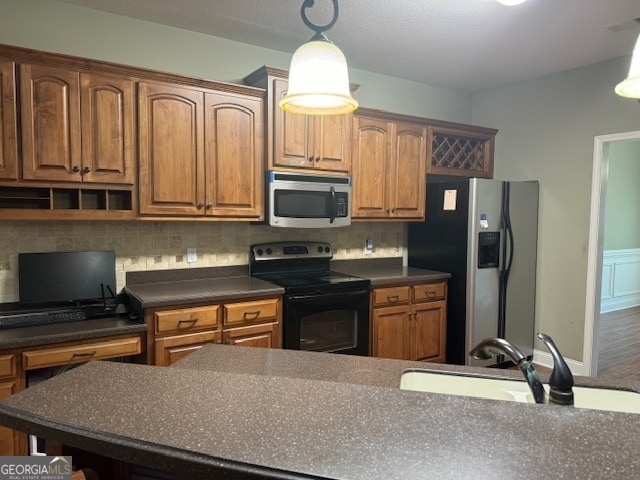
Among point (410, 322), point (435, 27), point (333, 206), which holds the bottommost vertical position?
point (410, 322)

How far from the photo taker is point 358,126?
3.45 m

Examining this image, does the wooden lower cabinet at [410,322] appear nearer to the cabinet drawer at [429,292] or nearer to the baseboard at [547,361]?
the cabinet drawer at [429,292]

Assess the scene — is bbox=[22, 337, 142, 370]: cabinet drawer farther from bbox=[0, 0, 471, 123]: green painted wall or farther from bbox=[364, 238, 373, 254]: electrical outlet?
bbox=[364, 238, 373, 254]: electrical outlet

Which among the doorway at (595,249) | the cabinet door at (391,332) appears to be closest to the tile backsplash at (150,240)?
the cabinet door at (391,332)

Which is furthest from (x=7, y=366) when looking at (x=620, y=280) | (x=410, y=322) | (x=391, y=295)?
(x=620, y=280)

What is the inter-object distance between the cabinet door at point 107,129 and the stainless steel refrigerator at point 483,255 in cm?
251

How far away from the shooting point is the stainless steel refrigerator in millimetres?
3555

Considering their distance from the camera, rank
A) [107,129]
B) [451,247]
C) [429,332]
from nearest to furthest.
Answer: [107,129], [429,332], [451,247]

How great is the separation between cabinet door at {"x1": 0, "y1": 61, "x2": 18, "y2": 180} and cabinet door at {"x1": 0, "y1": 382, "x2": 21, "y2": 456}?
106 cm

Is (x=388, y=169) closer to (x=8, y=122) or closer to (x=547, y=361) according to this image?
(x=547, y=361)

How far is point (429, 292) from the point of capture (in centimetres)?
360

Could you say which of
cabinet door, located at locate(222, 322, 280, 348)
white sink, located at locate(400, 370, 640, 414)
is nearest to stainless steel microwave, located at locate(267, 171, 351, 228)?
cabinet door, located at locate(222, 322, 280, 348)

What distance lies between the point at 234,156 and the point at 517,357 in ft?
7.54

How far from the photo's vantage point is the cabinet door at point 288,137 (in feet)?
9.93
